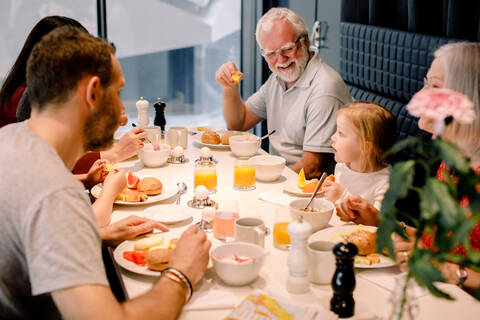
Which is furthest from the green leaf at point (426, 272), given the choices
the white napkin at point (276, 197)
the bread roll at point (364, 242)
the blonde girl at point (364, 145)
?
the blonde girl at point (364, 145)

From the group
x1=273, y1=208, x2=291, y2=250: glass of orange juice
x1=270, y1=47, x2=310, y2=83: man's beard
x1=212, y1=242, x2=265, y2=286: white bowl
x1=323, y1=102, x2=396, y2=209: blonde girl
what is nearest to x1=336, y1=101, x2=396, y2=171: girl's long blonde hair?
x1=323, y1=102, x2=396, y2=209: blonde girl

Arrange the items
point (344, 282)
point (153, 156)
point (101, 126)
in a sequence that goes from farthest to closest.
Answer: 1. point (153, 156)
2. point (101, 126)
3. point (344, 282)

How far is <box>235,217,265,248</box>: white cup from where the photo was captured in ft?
4.66

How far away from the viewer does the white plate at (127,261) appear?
132 cm

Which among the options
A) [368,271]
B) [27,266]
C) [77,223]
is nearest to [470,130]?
[368,271]

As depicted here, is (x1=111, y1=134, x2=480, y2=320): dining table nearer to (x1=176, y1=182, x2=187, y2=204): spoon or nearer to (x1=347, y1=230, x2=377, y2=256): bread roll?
(x1=347, y1=230, x2=377, y2=256): bread roll

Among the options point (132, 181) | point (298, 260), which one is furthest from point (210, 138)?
point (298, 260)

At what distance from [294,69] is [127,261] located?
5.55 feet

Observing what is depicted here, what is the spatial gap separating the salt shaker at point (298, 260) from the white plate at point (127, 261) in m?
0.33

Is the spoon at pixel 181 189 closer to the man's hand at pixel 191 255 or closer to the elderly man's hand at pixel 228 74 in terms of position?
the man's hand at pixel 191 255

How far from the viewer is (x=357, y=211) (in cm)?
165

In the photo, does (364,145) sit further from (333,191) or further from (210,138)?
(210,138)

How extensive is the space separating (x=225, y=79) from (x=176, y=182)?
3.44 ft

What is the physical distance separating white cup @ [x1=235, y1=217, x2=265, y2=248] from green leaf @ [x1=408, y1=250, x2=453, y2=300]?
60cm
